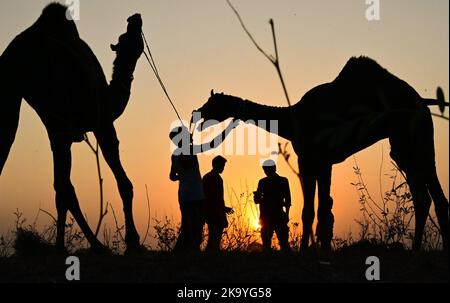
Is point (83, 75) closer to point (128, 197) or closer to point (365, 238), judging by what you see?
point (128, 197)

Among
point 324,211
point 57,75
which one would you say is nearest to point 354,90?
point 324,211

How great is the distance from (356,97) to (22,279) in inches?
250

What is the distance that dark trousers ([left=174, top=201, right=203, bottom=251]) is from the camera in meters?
10.6

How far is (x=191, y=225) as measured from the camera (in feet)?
35.4

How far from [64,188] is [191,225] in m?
1.85

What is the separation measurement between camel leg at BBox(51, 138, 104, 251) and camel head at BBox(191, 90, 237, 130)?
2499mm

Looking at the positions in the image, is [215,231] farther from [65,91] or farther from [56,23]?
[56,23]

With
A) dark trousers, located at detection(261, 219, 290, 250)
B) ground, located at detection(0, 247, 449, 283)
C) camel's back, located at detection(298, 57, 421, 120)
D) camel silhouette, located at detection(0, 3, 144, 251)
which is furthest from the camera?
dark trousers, located at detection(261, 219, 290, 250)

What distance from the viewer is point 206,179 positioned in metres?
12.3

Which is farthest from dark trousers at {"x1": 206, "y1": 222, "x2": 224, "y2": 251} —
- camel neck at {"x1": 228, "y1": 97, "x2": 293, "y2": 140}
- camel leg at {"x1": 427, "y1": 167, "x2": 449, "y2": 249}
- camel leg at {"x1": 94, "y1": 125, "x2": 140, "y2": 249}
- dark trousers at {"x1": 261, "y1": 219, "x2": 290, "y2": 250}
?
camel leg at {"x1": 427, "y1": 167, "x2": 449, "y2": 249}

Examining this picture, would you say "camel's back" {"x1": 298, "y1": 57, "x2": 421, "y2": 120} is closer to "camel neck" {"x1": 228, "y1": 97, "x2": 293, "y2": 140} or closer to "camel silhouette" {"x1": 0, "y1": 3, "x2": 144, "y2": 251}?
"camel neck" {"x1": 228, "y1": 97, "x2": 293, "y2": 140}

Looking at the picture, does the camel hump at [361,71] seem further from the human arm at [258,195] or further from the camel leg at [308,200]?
the human arm at [258,195]

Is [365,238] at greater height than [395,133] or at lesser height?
lesser
